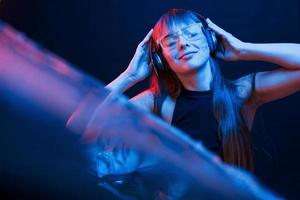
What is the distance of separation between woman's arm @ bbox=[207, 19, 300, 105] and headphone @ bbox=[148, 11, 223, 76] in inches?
0.6

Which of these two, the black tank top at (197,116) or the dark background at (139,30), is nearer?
the black tank top at (197,116)

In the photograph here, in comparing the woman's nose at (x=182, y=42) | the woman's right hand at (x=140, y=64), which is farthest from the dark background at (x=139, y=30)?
the woman's nose at (x=182, y=42)

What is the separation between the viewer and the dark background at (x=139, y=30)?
37.5 inches

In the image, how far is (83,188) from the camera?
0.95 feet

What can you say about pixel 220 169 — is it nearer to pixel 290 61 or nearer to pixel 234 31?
pixel 290 61

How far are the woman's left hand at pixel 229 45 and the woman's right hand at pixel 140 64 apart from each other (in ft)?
0.54

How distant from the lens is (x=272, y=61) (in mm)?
821

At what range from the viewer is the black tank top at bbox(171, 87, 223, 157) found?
832 mm

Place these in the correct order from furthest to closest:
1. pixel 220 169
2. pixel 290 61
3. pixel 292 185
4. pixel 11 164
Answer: pixel 292 185 < pixel 290 61 < pixel 11 164 < pixel 220 169

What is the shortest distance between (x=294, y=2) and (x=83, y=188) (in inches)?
34.0

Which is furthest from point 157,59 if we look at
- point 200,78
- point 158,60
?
point 200,78

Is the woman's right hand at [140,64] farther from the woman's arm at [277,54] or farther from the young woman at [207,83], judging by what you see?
the woman's arm at [277,54]

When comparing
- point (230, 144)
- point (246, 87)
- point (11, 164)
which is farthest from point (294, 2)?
point (11, 164)

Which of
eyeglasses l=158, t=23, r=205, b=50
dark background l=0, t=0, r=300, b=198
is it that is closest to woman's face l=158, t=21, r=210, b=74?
eyeglasses l=158, t=23, r=205, b=50
